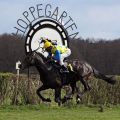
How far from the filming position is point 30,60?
14.6 metres

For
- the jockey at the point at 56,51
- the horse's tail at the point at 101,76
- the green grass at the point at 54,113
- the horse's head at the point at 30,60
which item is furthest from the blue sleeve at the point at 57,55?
the green grass at the point at 54,113

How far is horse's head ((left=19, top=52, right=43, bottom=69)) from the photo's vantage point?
47.7 ft

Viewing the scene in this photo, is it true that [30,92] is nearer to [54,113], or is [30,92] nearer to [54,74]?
[54,113]

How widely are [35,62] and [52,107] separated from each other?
7327 mm

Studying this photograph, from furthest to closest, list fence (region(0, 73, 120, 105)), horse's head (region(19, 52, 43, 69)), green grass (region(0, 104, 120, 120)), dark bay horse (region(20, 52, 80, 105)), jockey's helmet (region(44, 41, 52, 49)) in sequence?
fence (region(0, 73, 120, 105)), green grass (region(0, 104, 120, 120)), dark bay horse (region(20, 52, 80, 105)), jockey's helmet (region(44, 41, 52, 49)), horse's head (region(19, 52, 43, 69))

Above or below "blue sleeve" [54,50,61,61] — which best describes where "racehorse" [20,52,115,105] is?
below

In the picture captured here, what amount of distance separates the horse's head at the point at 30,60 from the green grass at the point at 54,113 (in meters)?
3.21

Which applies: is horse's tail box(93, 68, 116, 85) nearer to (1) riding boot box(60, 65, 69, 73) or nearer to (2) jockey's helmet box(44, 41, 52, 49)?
(1) riding boot box(60, 65, 69, 73)

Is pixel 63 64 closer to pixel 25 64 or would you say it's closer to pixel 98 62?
pixel 25 64

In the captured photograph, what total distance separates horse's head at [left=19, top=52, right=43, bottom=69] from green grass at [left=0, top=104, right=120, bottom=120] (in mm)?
3206

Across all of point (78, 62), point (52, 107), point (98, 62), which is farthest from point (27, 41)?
point (98, 62)

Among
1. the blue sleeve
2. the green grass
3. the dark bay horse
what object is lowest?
the green grass

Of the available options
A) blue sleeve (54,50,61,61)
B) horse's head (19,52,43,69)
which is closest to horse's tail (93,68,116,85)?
blue sleeve (54,50,61,61)

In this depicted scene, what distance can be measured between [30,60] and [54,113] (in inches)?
205
